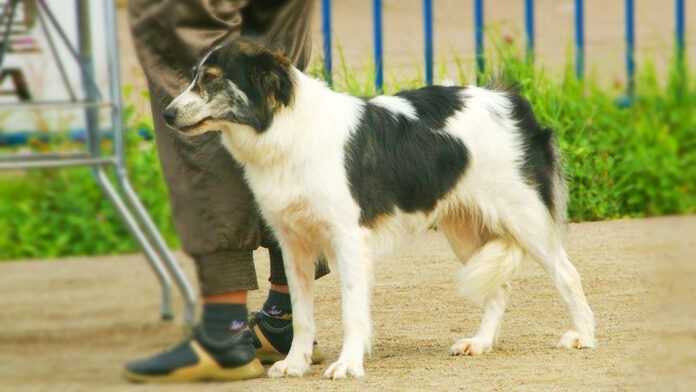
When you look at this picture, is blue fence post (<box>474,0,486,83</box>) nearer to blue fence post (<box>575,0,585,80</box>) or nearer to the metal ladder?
blue fence post (<box>575,0,585,80</box>)

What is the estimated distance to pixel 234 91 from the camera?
144 inches

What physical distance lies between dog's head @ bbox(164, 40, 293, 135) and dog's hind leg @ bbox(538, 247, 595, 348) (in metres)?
1.16

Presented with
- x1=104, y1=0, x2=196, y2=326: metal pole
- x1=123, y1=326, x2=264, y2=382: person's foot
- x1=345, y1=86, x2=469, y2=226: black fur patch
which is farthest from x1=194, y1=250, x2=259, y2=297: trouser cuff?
x1=104, y1=0, x2=196, y2=326: metal pole

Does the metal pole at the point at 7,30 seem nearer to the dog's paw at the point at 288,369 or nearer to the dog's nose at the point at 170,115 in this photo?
the dog's nose at the point at 170,115

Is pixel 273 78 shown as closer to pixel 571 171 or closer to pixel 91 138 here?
pixel 91 138

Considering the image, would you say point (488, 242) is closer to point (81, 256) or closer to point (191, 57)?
point (191, 57)

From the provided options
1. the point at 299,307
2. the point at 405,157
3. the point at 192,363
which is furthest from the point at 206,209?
the point at 192,363

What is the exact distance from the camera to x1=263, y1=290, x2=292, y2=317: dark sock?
4.23 metres

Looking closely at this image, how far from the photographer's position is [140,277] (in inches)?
75.4

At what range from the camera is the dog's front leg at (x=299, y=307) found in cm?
393

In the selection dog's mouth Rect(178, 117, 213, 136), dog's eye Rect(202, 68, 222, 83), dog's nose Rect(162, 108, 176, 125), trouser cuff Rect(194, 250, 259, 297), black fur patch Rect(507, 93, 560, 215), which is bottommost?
trouser cuff Rect(194, 250, 259, 297)

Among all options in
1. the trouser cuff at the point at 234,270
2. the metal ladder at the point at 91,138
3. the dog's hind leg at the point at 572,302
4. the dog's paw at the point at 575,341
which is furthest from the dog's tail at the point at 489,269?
the metal ladder at the point at 91,138

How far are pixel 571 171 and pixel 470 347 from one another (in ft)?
7.55

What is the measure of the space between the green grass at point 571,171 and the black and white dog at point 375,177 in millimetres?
297
